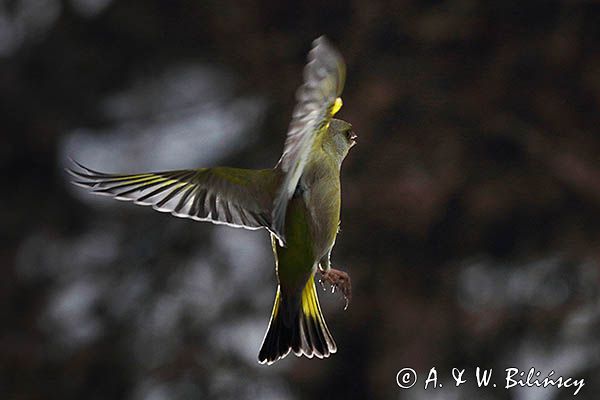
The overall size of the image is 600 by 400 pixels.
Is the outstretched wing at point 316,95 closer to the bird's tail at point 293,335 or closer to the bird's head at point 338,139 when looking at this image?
the bird's head at point 338,139

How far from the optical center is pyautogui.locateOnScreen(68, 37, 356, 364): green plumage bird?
2279mm

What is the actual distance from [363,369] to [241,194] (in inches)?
112

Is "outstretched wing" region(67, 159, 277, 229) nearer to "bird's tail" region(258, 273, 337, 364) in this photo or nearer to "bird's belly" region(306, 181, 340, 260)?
"bird's belly" region(306, 181, 340, 260)

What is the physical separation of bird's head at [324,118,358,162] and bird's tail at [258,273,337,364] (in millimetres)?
330

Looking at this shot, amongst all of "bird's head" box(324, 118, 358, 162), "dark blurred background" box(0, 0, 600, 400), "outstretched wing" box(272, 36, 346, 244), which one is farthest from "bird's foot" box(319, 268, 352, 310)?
"dark blurred background" box(0, 0, 600, 400)

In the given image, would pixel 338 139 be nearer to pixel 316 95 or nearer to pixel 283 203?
pixel 283 203

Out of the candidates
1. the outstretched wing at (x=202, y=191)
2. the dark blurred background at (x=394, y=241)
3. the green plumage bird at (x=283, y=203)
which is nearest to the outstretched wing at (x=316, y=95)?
the green plumage bird at (x=283, y=203)

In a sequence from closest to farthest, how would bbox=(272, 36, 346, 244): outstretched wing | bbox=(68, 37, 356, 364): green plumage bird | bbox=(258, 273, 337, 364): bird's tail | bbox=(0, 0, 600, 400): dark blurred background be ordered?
bbox=(272, 36, 346, 244): outstretched wing → bbox=(68, 37, 356, 364): green plumage bird → bbox=(258, 273, 337, 364): bird's tail → bbox=(0, 0, 600, 400): dark blurred background

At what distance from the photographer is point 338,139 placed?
8.42 feet

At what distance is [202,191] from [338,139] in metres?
0.39

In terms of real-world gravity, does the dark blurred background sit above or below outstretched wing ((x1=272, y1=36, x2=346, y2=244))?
above

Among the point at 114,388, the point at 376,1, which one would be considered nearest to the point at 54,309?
the point at 114,388

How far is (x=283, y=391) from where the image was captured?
498 centimetres

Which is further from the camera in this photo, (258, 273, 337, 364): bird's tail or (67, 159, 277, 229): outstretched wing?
(258, 273, 337, 364): bird's tail
